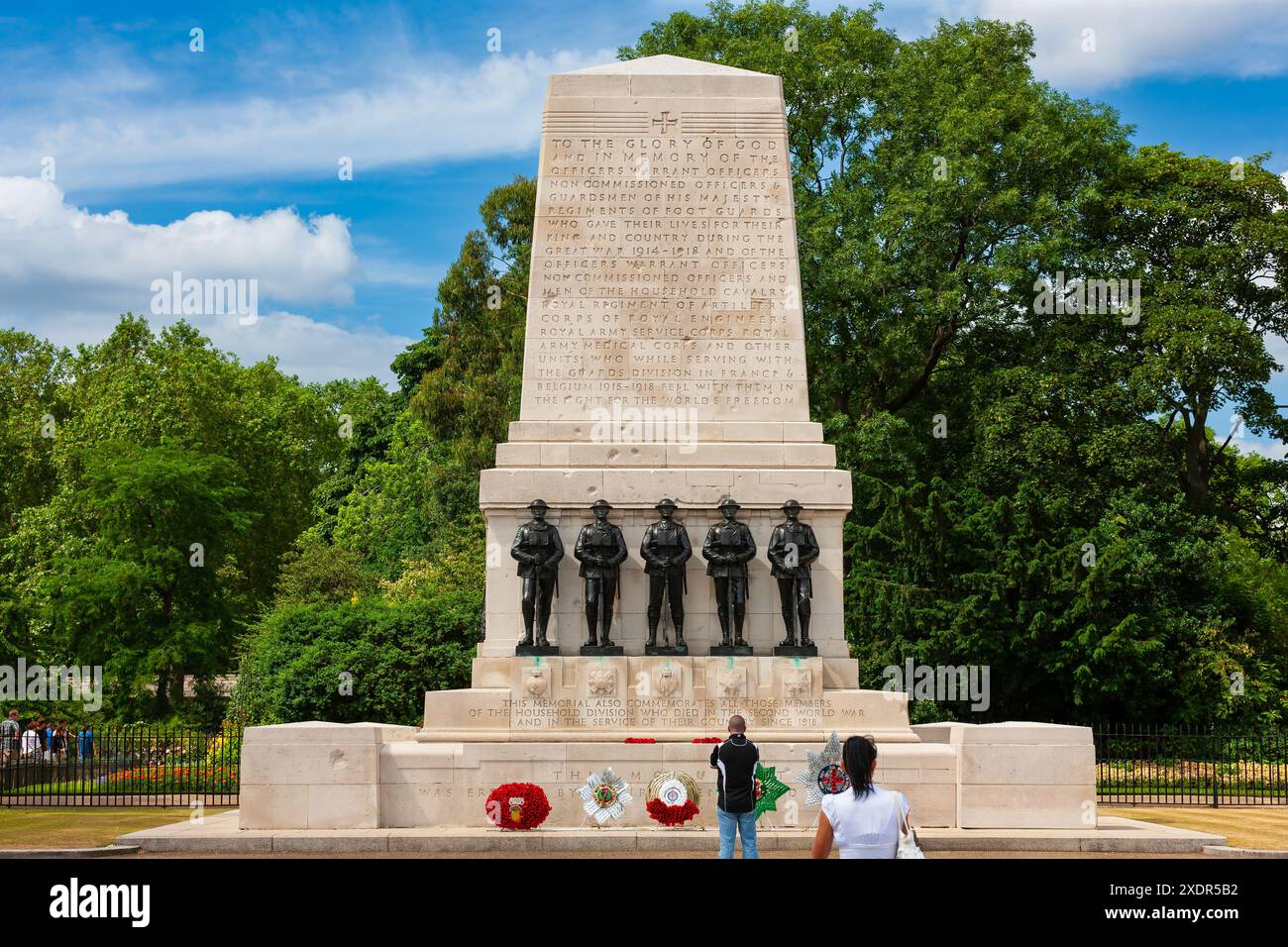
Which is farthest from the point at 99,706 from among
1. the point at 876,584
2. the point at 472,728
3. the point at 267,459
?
the point at 472,728

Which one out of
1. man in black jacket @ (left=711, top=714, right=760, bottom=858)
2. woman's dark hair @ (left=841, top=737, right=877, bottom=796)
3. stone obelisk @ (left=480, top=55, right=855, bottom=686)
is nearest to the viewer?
woman's dark hair @ (left=841, top=737, right=877, bottom=796)

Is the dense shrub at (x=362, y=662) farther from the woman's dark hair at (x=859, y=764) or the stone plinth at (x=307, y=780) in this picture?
the woman's dark hair at (x=859, y=764)

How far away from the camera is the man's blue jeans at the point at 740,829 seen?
14.9 m

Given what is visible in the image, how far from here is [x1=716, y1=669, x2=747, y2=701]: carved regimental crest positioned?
73.1 ft

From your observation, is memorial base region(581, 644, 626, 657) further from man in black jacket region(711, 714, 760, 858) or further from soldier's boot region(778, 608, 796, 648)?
man in black jacket region(711, 714, 760, 858)

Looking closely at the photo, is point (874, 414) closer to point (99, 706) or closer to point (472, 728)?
point (472, 728)

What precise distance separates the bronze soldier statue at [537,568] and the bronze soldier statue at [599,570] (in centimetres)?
44

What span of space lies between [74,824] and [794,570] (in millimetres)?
11561

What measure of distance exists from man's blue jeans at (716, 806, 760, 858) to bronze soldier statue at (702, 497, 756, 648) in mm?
7659

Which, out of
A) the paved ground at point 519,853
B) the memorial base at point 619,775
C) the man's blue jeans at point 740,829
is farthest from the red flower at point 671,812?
the man's blue jeans at point 740,829

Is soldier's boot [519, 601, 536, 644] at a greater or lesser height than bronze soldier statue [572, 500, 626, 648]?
lesser

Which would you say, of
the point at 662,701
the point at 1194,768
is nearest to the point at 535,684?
the point at 662,701

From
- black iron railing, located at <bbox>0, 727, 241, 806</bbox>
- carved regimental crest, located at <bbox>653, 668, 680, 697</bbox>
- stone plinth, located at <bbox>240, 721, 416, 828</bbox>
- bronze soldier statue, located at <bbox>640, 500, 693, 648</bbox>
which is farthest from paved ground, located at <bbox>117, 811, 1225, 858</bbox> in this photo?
black iron railing, located at <bbox>0, 727, 241, 806</bbox>

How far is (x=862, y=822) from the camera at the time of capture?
846cm
